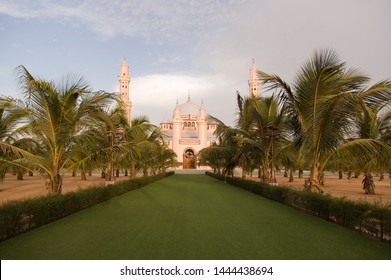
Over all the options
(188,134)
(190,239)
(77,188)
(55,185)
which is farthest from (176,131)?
(190,239)

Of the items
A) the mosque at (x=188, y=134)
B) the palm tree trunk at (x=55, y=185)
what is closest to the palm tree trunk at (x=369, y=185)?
the palm tree trunk at (x=55, y=185)

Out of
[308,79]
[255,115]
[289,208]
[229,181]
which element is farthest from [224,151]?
[308,79]

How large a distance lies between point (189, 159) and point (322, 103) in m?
62.9

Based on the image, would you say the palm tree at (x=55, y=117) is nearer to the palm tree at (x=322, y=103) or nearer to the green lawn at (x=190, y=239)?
the green lawn at (x=190, y=239)

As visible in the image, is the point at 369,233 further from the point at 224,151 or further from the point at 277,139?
the point at 224,151

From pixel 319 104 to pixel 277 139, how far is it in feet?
23.9

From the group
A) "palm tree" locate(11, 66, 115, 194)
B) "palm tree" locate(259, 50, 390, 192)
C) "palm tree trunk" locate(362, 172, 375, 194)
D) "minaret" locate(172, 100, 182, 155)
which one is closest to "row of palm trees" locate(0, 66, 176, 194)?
"palm tree" locate(11, 66, 115, 194)

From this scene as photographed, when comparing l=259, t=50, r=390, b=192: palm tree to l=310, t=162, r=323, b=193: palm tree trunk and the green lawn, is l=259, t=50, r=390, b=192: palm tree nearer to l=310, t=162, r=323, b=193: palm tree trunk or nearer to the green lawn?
l=310, t=162, r=323, b=193: palm tree trunk

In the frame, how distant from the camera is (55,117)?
8.60 meters

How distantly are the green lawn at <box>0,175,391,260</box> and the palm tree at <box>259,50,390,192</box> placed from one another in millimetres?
2217

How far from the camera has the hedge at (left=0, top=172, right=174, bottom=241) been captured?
5844mm

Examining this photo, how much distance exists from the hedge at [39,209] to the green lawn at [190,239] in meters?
0.24

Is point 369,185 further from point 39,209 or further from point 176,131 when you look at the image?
point 176,131
